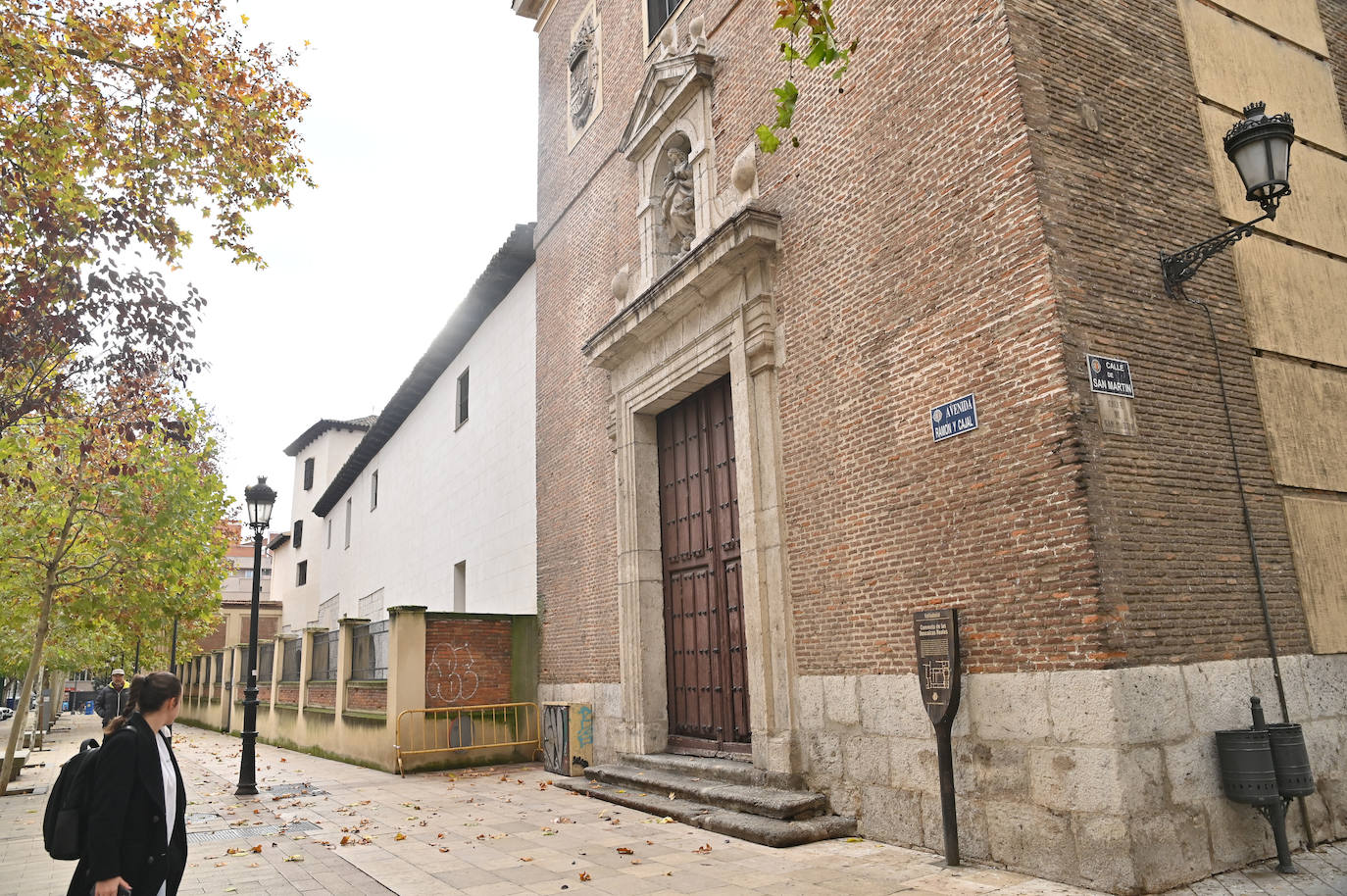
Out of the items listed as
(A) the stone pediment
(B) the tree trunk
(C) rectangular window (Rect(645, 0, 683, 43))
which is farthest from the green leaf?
(B) the tree trunk

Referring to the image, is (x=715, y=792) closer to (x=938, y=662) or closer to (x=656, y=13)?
(x=938, y=662)

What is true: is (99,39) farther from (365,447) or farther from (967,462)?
(365,447)

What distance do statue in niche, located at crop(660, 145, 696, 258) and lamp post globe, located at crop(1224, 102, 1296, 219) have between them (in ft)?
19.0

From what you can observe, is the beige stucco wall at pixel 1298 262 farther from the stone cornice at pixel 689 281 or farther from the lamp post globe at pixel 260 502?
the lamp post globe at pixel 260 502

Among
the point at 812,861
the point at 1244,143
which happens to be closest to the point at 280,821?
the point at 812,861

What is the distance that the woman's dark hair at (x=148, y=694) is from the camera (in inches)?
152

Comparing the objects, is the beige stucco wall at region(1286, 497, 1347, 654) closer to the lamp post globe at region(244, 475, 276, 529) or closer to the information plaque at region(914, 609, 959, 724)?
the information plaque at region(914, 609, 959, 724)

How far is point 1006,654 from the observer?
5.92 metres

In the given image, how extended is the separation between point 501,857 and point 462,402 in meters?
14.1

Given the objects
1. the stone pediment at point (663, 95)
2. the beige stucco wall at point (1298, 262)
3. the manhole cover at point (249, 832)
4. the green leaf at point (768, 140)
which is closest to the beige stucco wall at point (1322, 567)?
the beige stucco wall at point (1298, 262)

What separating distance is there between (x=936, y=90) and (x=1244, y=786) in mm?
5341

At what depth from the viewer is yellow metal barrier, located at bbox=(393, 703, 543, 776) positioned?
480 inches

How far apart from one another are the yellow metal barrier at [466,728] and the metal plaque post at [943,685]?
7.72 meters

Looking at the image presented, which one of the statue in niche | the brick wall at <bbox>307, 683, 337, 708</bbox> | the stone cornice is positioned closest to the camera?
the stone cornice
